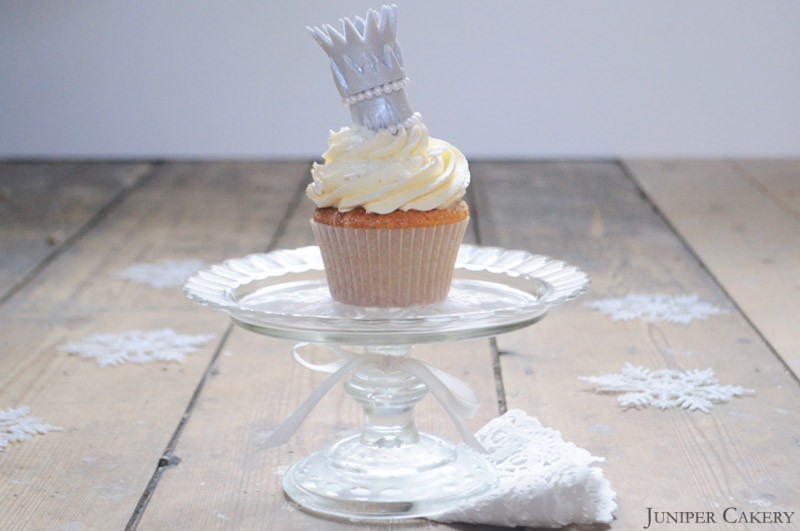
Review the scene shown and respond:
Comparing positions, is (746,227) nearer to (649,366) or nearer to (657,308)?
(657,308)

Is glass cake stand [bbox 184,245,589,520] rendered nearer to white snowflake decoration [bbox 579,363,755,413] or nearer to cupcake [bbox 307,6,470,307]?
cupcake [bbox 307,6,470,307]

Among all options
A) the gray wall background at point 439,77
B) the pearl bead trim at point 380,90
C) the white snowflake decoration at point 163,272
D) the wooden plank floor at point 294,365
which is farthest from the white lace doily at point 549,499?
the gray wall background at point 439,77

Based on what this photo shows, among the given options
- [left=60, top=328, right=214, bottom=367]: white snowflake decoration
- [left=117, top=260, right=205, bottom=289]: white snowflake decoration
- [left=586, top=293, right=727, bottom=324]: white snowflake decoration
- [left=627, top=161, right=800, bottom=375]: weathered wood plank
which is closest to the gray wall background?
[left=627, top=161, right=800, bottom=375]: weathered wood plank

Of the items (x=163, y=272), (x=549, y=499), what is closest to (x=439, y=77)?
(x=163, y=272)

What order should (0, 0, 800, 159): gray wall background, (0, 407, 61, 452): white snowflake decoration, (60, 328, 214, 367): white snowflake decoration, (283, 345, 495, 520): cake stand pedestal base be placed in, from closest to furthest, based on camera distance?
(283, 345, 495, 520): cake stand pedestal base, (0, 407, 61, 452): white snowflake decoration, (60, 328, 214, 367): white snowflake decoration, (0, 0, 800, 159): gray wall background

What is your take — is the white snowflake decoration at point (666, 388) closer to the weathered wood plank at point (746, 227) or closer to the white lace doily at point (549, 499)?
the weathered wood plank at point (746, 227)

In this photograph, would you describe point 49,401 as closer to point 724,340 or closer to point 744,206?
point 724,340

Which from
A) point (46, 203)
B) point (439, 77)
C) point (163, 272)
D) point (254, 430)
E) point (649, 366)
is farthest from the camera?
point (439, 77)
